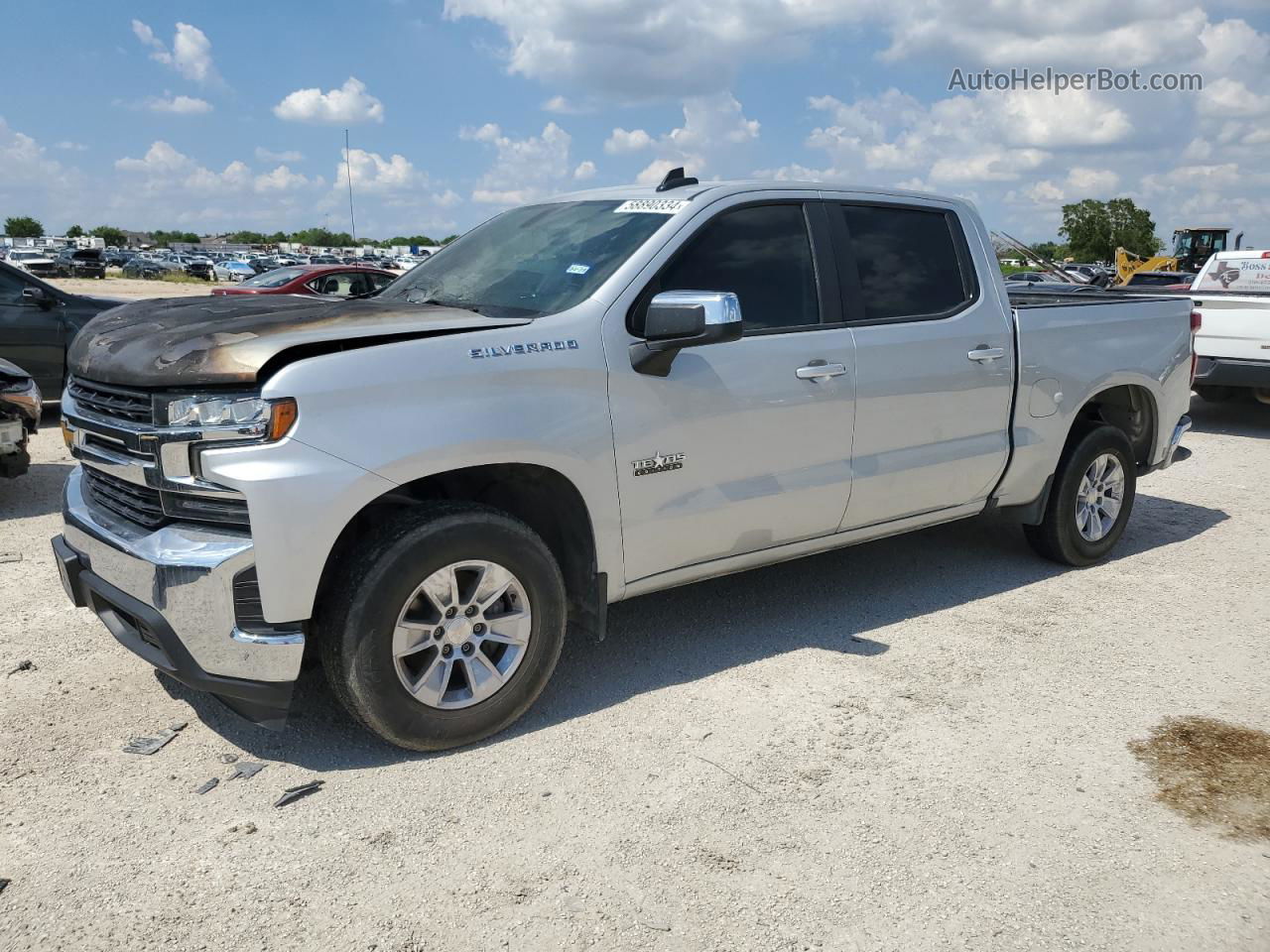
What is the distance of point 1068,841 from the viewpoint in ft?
10.2

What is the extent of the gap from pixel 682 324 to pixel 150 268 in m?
70.7

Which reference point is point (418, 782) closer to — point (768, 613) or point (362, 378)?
point (362, 378)

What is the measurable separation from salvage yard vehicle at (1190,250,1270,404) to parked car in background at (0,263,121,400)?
10755 millimetres

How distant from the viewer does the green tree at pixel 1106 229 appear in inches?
3620

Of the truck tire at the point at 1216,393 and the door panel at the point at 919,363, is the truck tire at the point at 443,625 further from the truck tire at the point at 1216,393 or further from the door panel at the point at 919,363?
the truck tire at the point at 1216,393

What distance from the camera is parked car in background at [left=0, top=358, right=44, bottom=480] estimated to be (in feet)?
20.7

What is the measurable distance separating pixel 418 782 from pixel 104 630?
6.63ft

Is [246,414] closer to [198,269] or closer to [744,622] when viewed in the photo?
[744,622]

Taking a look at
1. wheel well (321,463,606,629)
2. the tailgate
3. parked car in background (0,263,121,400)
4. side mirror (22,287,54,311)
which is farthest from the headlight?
the tailgate

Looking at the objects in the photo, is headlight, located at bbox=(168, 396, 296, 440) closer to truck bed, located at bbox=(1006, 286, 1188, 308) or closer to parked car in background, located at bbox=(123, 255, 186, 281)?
truck bed, located at bbox=(1006, 286, 1188, 308)

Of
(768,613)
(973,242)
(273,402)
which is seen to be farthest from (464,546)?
(973,242)

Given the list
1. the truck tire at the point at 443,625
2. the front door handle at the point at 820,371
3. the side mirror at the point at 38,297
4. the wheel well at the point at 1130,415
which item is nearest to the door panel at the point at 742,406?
the front door handle at the point at 820,371

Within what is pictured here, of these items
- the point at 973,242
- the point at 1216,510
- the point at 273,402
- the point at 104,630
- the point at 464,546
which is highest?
the point at 973,242

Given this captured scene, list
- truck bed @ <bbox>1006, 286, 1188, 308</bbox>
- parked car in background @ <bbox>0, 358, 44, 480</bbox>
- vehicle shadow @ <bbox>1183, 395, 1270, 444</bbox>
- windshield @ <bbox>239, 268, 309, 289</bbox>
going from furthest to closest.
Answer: windshield @ <bbox>239, 268, 309, 289</bbox> → vehicle shadow @ <bbox>1183, 395, 1270, 444</bbox> → parked car in background @ <bbox>0, 358, 44, 480</bbox> → truck bed @ <bbox>1006, 286, 1188, 308</bbox>
